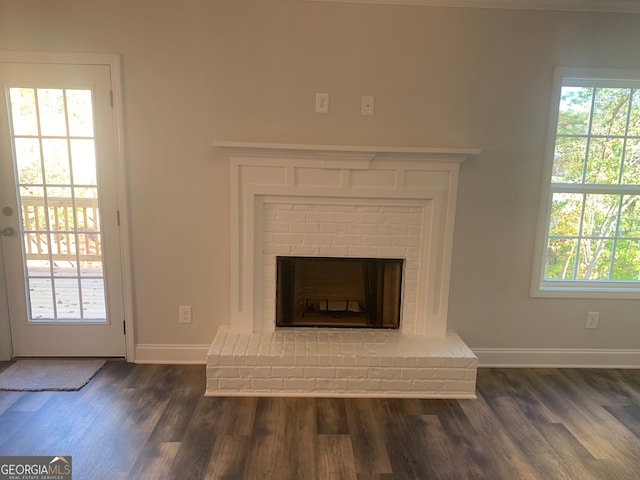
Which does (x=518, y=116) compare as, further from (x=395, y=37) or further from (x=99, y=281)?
(x=99, y=281)

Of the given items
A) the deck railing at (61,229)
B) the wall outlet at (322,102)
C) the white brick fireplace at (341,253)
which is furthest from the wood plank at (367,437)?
the deck railing at (61,229)

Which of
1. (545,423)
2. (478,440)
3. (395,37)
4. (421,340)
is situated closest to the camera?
(478,440)

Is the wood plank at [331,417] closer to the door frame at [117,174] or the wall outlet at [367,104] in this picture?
the door frame at [117,174]

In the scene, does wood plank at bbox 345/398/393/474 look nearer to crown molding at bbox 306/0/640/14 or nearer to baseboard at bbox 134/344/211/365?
baseboard at bbox 134/344/211/365

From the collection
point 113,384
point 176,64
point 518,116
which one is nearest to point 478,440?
point 518,116

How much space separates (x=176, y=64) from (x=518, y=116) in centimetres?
217

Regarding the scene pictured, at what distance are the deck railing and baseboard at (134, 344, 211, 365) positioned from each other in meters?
0.71

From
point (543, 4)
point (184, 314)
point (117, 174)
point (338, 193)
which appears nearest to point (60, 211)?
point (117, 174)

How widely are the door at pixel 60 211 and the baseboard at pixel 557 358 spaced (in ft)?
8.50

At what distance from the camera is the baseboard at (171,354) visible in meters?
2.72

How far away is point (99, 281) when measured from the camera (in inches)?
104

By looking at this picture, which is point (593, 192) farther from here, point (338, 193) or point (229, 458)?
point (229, 458)

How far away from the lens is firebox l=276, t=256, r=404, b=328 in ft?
8.80

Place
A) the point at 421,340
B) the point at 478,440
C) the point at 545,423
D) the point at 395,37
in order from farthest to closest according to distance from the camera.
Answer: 1. the point at 421,340
2. the point at 395,37
3. the point at 545,423
4. the point at 478,440
